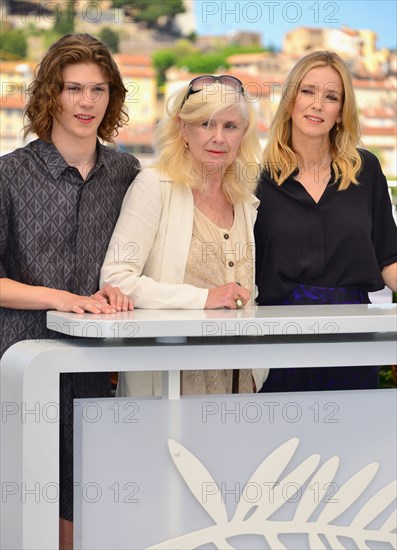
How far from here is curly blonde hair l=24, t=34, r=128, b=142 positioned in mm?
2293

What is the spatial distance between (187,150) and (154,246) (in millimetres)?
246

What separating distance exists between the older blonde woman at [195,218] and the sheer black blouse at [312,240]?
0.09 m

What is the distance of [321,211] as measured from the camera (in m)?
2.55

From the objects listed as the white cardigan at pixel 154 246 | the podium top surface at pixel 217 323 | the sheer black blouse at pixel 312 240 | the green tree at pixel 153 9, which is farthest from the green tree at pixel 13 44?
the podium top surface at pixel 217 323

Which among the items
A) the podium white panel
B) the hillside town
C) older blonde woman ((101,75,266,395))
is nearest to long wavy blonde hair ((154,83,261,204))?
older blonde woman ((101,75,266,395))

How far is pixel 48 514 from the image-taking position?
1982 mm

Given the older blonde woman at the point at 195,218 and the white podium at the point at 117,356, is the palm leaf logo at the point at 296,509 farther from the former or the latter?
the older blonde woman at the point at 195,218

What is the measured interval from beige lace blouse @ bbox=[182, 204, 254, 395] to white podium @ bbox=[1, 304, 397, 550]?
0.72ft

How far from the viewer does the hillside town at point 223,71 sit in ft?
118

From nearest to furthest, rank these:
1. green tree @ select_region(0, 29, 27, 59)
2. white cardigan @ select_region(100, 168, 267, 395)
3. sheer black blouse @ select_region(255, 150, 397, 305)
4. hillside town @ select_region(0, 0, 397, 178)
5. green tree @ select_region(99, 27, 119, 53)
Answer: white cardigan @ select_region(100, 168, 267, 395), sheer black blouse @ select_region(255, 150, 397, 305), hillside town @ select_region(0, 0, 397, 178), green tree @ select_region(0, 29, 27, 59), green tree @ select_region(99, 27, 119, 53)

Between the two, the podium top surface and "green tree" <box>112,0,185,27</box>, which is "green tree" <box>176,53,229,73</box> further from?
the podium top surface

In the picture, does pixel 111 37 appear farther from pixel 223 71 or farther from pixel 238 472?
pixel 238 472

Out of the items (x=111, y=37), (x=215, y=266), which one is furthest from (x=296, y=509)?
(x=111, y=37)

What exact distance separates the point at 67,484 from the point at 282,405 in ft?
1.63
